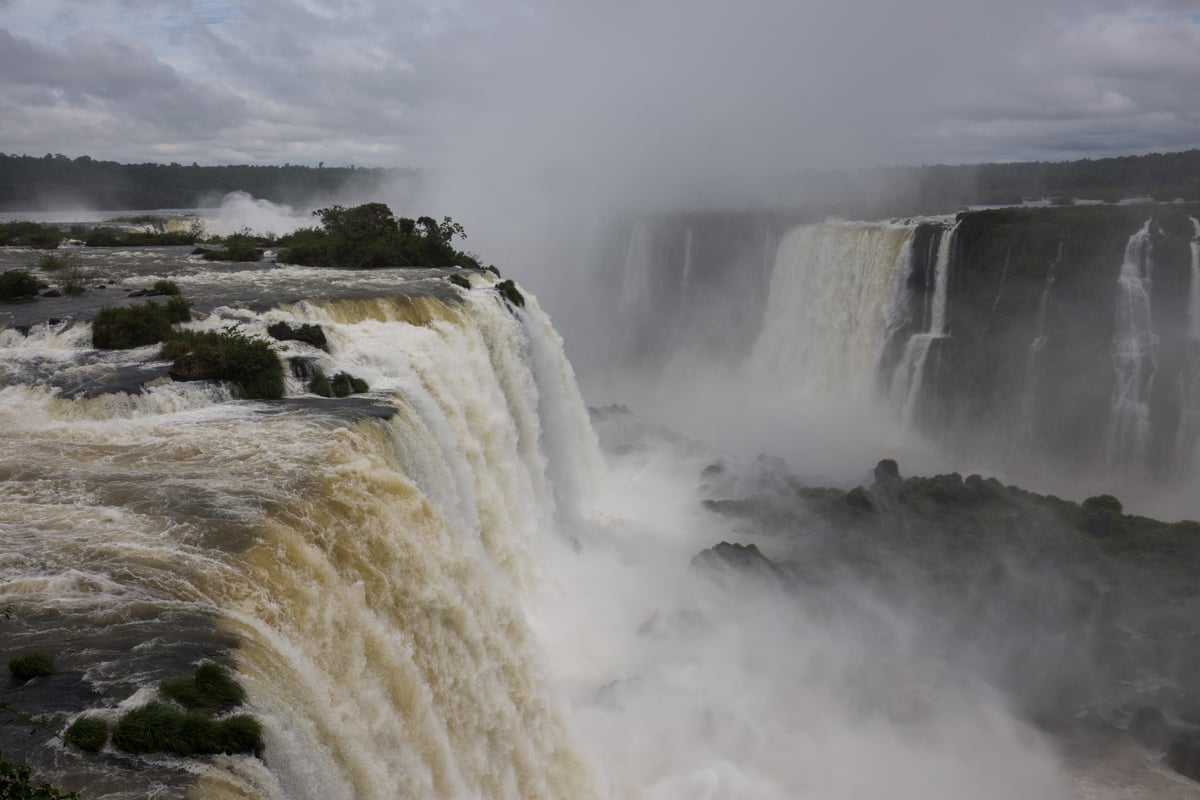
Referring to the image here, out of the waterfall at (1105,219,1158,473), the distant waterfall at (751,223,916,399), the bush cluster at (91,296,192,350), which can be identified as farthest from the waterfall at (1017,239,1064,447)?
the bush cluster at (91,296,192,350)

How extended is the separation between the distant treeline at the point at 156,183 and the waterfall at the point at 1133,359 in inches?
2450

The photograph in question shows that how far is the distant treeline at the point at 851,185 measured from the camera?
2146 inches

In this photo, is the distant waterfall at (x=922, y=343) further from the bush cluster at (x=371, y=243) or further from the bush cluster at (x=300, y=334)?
the bush cluster at (x=300, y=334)

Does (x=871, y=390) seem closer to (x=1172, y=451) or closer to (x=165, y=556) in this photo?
(x=1172, y=451)

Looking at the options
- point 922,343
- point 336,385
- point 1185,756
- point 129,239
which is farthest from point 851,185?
point 336,385

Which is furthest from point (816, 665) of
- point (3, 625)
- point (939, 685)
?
point (3, 625)

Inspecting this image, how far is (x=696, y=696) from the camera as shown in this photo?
522 inches

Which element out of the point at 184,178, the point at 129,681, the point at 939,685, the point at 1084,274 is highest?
the point at 184,178

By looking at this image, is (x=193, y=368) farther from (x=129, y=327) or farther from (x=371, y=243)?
(x=371, y=243)

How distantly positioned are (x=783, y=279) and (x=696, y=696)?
26.5 metres

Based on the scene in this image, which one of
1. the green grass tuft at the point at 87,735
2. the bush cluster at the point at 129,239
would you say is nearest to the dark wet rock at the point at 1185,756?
the green grass tuft at the point at 87,735

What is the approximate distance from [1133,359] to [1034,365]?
9.41 feet

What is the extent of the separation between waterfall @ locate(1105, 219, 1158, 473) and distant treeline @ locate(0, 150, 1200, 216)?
70.0ft

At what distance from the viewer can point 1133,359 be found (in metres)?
25.7
